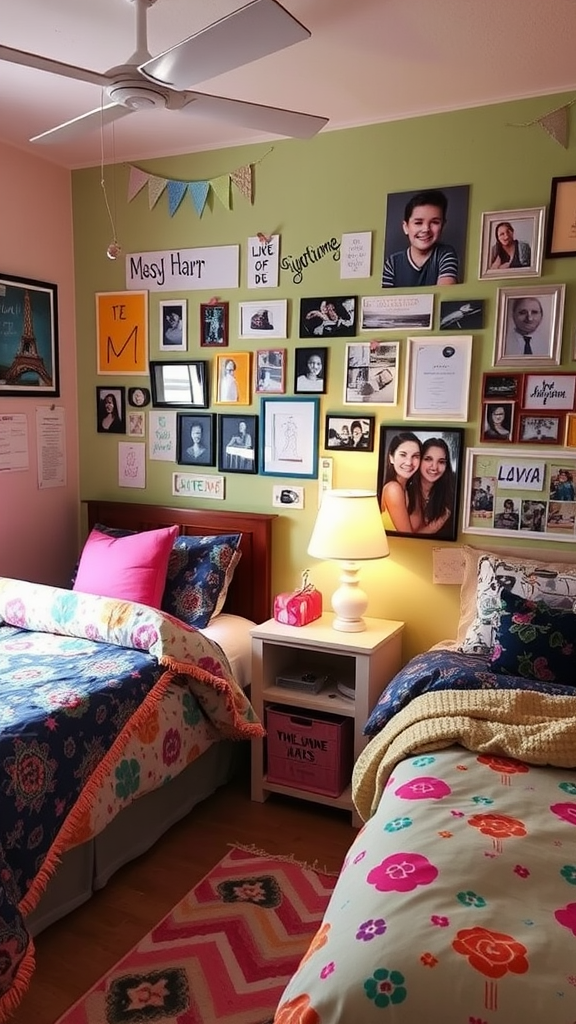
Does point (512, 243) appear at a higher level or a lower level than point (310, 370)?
higher

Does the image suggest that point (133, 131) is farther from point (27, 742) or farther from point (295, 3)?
point (27, 742)

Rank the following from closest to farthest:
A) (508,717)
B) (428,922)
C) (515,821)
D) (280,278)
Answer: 1. (428,922)
2. (515,821)
3. (508,717)
4. (280,278)

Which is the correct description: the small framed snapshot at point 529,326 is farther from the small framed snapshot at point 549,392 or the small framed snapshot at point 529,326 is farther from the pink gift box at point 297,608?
the pink gift box at point 297,608

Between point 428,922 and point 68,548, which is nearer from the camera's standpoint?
point 428,922

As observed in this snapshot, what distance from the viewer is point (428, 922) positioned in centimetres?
128

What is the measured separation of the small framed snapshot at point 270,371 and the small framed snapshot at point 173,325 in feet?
1.26

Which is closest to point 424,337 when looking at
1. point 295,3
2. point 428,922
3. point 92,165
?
point 295,3

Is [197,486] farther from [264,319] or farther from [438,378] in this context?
[438,378]

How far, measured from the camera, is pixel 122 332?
3506 mm

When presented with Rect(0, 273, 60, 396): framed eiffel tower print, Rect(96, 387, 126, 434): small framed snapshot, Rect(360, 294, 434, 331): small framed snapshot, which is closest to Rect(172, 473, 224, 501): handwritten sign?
Rect(96, 387, 126, 434): small framed snapshot

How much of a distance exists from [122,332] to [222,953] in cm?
255

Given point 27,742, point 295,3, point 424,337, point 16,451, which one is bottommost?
point 27,742

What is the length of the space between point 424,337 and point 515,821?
6.03 ft

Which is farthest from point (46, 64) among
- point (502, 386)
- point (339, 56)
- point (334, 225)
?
point (502, 386)
